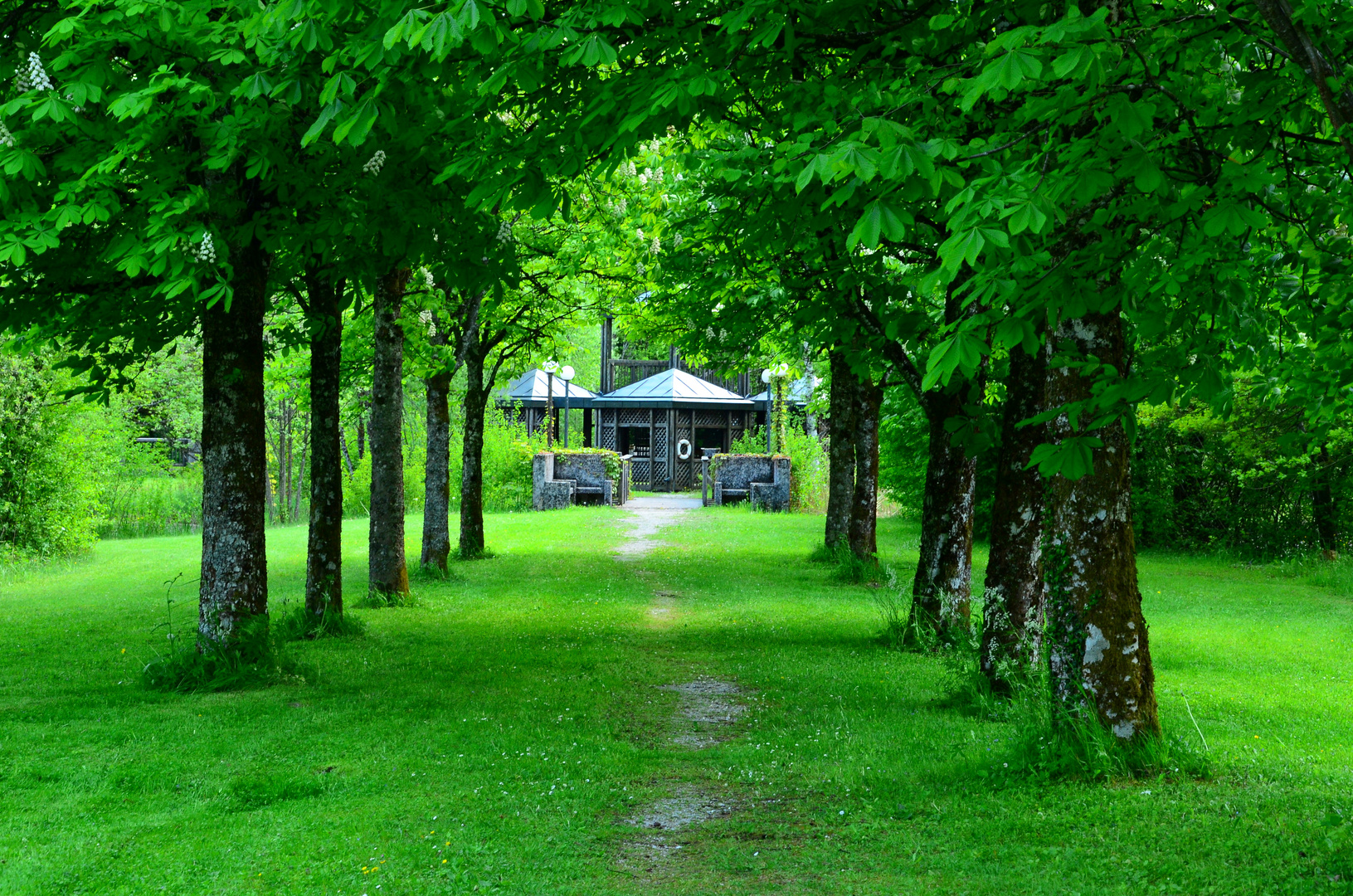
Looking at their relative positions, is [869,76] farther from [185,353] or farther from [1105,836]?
[185,353]

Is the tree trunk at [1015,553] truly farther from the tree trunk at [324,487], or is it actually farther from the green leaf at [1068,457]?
the tree trunk at [324,487]

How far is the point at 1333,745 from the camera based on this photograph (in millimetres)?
6418

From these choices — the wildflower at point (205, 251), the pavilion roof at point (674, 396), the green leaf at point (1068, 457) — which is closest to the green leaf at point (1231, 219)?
the green leaf at point (1068, 457)

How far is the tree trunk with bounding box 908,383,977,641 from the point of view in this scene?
9594mm

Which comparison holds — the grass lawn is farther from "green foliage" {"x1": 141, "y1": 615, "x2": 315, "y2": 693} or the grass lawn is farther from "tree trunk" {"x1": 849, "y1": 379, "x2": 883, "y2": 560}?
"tree trunk" {"x1": 849, "y1": 379, "x2": 883, "y2": 560}

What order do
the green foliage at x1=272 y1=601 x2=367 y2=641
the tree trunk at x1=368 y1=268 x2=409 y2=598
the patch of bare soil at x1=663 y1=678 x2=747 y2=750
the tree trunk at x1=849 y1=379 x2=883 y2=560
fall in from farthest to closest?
the tree trunk at x1=849 y1=379 x2=883 y2=560 < the tree trunk at x1=368 y1=268 x2=409 y2=598 < the green foliage at x1=272 y1=601 x2=367 y2=641 < the patch of bare soil at x1=663 y1=678 x2=747 y2=750

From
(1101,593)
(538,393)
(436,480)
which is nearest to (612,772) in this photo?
(1101,593)

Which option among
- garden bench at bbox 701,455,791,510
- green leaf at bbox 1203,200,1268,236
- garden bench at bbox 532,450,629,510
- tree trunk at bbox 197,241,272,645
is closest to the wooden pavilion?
garden bench at bbox 701,455,791,510

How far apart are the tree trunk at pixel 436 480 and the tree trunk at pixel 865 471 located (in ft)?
20.1

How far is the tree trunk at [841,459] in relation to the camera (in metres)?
17.2

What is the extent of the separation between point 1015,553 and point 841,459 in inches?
391

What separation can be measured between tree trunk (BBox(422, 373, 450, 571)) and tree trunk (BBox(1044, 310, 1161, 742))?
1116 centimetres

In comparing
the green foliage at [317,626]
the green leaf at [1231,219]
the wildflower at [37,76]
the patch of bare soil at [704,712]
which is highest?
the wildflower at [37,76]

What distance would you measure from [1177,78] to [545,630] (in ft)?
27.7
